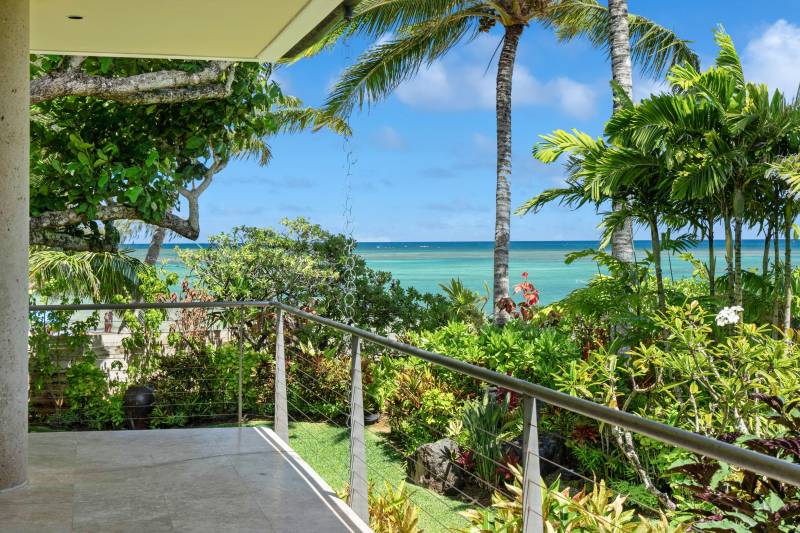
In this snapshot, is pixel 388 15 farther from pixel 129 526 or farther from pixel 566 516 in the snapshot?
pixel 129 526

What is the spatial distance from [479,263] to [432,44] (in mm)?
49224

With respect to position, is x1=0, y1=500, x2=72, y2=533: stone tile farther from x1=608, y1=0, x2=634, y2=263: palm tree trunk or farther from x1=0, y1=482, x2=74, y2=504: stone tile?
x1=608, y1=0, x2=634, y2=263: palm tree trunk

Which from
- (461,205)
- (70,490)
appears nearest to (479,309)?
(70,490)

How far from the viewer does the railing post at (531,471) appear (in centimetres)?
252

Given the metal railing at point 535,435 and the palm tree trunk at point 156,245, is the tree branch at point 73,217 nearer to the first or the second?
the metal railing at point 535,435

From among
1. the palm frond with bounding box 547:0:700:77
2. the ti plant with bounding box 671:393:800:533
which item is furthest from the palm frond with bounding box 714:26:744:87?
the palm frond with bounding box 547:0:700:77

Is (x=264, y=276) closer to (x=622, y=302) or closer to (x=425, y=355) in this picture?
(x=622, y=302)

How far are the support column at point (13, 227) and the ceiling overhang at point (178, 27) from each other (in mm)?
564

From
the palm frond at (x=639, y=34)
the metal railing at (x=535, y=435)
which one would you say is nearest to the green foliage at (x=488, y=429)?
the metal railing at (x=535, y=435)

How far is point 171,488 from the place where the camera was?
444 cm

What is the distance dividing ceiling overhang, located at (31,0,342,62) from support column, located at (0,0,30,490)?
1.85ft

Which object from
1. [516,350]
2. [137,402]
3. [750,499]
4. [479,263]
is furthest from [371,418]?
[479,263]

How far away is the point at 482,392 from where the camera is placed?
942 centimetres

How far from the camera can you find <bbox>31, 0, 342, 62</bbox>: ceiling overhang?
15.2 feet
